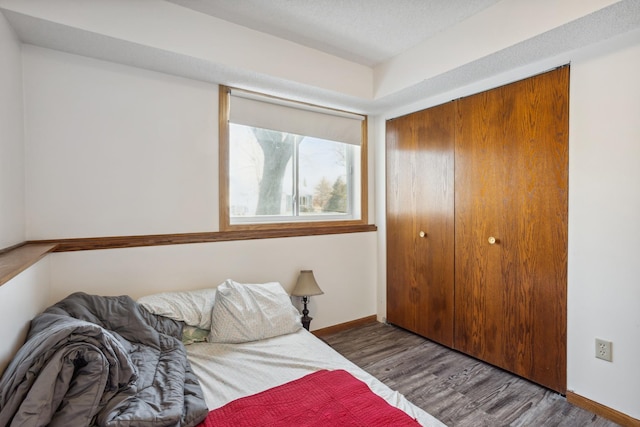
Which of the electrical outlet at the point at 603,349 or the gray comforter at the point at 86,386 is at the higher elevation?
the gray comforter at the point at 86,386

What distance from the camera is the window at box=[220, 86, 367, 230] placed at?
254 cm

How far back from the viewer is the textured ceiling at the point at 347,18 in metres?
1.92

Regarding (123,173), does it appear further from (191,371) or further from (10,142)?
(191,371)

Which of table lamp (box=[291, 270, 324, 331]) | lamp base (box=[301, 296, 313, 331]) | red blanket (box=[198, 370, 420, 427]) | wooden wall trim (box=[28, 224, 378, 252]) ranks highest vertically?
wooden wall trim (box=[28, 224, 378, 252])

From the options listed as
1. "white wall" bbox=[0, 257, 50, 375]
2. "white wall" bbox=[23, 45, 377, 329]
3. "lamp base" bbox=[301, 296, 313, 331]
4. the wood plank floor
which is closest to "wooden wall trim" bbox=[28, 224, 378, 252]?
"white wall" bbox=[23, 45, 377, 329]

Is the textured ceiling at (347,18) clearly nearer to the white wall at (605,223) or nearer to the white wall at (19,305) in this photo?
the white wall at (605,223)

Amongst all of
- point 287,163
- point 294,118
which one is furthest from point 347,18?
point 287,163

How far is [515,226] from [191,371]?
2217 mm

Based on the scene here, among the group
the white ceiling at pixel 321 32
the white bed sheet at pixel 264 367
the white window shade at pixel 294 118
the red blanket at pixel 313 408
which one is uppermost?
the white ceiling at pixel 321 32

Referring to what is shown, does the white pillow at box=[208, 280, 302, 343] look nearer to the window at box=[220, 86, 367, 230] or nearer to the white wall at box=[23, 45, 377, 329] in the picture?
the white wall at box=[23, 45, 377, 329]

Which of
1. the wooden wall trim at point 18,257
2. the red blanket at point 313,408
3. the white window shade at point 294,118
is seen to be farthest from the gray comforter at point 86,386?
the white window shade at point 294,118

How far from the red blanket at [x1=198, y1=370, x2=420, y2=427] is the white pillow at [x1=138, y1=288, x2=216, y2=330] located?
2.43ft

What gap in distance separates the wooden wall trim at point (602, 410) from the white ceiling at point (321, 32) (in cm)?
207

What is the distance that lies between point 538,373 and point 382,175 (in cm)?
204
